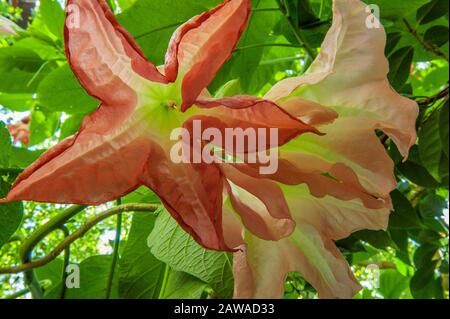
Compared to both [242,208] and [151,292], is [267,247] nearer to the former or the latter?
[242,208]

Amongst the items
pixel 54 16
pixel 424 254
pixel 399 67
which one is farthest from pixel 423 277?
pixel 54 16

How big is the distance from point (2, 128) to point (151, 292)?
18cm

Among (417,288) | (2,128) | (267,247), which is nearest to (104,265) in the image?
(2,128)

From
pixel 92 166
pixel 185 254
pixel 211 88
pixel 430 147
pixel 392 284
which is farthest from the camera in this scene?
pixel 392 284

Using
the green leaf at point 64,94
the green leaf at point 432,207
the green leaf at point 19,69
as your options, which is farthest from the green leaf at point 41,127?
the green leaf at point 432,207

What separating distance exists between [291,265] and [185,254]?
0.31 feet

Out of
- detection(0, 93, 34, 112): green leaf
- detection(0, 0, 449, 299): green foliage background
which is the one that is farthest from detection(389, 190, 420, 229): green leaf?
detection(0, 93, 34, 112): green leaf

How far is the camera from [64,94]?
0.48m

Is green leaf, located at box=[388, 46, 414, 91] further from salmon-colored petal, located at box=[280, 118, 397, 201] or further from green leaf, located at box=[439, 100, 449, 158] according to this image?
salmon-colored petal, located at box=[280, 118, 397, 201]

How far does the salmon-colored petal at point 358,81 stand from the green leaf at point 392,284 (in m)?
0.70

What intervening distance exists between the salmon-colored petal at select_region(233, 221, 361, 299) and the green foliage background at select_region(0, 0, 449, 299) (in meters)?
0.08

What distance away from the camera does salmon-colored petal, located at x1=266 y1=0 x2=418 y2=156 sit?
0.24 metres

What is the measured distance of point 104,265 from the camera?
0.54 meters

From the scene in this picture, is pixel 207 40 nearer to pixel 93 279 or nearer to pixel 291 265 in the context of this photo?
pixel 291 265
